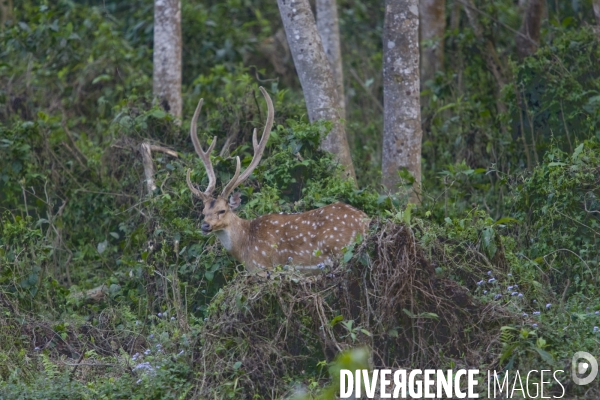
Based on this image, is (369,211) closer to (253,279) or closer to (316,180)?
(316,180)

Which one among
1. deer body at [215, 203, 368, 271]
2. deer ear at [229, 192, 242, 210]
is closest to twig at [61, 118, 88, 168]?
deer ear at [229, 192, 242, 210]

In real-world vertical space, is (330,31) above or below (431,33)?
above

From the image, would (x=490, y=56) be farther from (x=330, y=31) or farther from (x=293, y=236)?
(x=293, y=236)

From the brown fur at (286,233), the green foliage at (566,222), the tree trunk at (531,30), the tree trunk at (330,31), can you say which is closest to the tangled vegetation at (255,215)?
the green foliage at (566,222)

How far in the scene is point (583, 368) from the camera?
6113 millimetres

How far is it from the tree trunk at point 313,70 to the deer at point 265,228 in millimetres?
1342

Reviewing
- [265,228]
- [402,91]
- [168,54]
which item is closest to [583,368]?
[265,228]

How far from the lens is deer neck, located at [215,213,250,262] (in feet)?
28.7

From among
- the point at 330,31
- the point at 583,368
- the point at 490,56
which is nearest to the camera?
the point at 583,368

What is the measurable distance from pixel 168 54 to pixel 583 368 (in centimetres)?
736

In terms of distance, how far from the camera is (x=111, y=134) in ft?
37.0

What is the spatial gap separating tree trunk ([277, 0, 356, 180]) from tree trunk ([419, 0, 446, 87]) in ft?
10.8

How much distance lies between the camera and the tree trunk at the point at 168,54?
463 inches

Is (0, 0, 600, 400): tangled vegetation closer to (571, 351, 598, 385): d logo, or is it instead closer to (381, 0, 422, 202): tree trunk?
(571, 351, 598, 385): d logo
